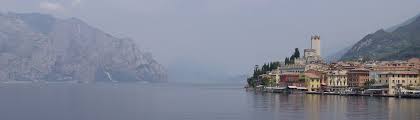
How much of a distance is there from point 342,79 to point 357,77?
10.4 feet

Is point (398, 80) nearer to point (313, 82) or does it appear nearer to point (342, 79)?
point (342, 79)

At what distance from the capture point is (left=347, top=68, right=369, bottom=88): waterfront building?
126125mm

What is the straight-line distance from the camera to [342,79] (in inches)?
5098

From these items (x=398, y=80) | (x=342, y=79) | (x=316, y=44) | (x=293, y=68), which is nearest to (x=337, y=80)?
(x=342, y=79)

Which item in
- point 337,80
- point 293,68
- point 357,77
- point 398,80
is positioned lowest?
point 398,80

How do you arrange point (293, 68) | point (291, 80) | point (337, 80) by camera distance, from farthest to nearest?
point (293, 68) < point (291, 80) < point (337, 80)

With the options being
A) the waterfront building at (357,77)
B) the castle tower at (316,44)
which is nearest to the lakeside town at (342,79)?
the waterfront building at (357,77)

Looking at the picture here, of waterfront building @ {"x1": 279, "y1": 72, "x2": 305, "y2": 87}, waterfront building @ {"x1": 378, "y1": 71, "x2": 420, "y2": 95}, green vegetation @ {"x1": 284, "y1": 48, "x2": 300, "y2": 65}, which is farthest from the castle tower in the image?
waterfront building @ {"x1": 378, "y1": 71, "x2": 420, "y2": 95}

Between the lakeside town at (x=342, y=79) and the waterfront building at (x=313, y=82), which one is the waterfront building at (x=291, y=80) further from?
the waterfront building at (x=313, y=82)

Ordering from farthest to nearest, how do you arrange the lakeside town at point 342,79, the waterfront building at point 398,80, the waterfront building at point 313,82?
the waterfront building at point 313,82, the lakeside town at point 342,79, the waterfront building at point 398,80

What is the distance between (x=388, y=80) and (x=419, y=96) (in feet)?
42.8

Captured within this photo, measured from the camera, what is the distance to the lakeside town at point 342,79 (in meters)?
111

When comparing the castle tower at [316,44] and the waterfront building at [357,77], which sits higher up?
the castle tower at [316,44]

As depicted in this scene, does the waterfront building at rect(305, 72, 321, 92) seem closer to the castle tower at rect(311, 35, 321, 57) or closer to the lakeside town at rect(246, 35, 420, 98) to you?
the lakeside town at rect(246, 35, 420, 98)
